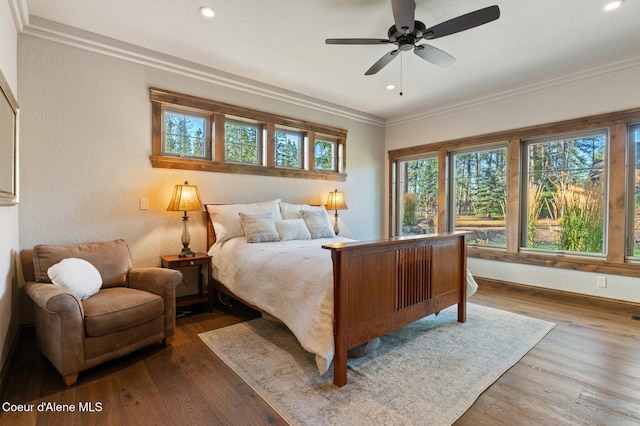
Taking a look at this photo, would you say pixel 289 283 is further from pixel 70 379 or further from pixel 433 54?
pixel 433 54

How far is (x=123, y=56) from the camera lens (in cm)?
313

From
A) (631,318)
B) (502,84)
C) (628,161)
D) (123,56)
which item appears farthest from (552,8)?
(123,56)

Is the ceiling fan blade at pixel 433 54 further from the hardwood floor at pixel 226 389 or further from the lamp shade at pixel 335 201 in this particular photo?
the hardwood floor at pixel 226 389

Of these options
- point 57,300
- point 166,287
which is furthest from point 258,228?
point 57,300

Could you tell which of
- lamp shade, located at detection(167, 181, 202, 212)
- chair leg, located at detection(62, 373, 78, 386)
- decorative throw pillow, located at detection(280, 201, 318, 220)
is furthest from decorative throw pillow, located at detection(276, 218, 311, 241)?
chair leg, located at detection(62, 373, 78, 386)

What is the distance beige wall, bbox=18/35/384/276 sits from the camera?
2.72m

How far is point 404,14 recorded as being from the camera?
2.17 meters

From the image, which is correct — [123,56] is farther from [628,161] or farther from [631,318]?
[631,318]

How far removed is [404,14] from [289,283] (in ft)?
6.91

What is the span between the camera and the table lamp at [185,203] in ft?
10.5

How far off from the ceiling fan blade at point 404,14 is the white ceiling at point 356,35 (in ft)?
1.06

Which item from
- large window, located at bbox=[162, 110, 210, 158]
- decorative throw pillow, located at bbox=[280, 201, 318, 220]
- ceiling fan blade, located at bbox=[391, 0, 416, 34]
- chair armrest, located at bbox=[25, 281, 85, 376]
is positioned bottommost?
chair armrest, located at bbox=[25, 281, 85, 376]

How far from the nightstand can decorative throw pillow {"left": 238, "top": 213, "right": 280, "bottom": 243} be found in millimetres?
504

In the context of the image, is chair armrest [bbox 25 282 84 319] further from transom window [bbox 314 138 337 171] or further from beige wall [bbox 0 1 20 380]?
transom window [bbox 314 138 337 171]
